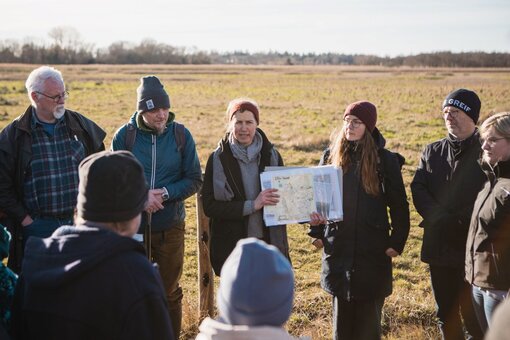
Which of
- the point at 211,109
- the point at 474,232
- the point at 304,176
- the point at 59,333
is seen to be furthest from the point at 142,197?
the point at 211,109

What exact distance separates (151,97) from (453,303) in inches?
126

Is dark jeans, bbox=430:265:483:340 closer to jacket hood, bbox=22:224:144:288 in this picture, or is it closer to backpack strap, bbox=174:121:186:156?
backpack strap, bbox=174:121:186:156

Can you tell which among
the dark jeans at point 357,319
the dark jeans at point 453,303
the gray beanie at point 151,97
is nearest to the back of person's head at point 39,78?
the gray beanie at point 151,97

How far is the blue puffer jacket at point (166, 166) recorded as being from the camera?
4.77 m

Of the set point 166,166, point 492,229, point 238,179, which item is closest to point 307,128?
point 166,166

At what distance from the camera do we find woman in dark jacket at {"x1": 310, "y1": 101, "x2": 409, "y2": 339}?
4.30m

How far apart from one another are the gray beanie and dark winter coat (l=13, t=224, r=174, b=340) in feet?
8.53

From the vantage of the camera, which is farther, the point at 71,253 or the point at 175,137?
the point at 175,137

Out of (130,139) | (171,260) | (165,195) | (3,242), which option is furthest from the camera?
(171,260)

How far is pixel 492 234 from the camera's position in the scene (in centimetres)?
376

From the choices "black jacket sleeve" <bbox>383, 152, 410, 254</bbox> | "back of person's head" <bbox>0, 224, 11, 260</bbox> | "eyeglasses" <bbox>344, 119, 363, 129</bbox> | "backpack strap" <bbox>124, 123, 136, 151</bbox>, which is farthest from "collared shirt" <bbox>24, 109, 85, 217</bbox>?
"black jacket sleeve" <bbox>383, 152, 410, 254</bbox>

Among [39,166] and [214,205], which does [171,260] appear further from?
[39,166]

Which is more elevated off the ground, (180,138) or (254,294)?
(180,138)

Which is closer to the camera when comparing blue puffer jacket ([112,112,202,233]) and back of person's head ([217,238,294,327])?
back of person's head ([217,238,294,327])
